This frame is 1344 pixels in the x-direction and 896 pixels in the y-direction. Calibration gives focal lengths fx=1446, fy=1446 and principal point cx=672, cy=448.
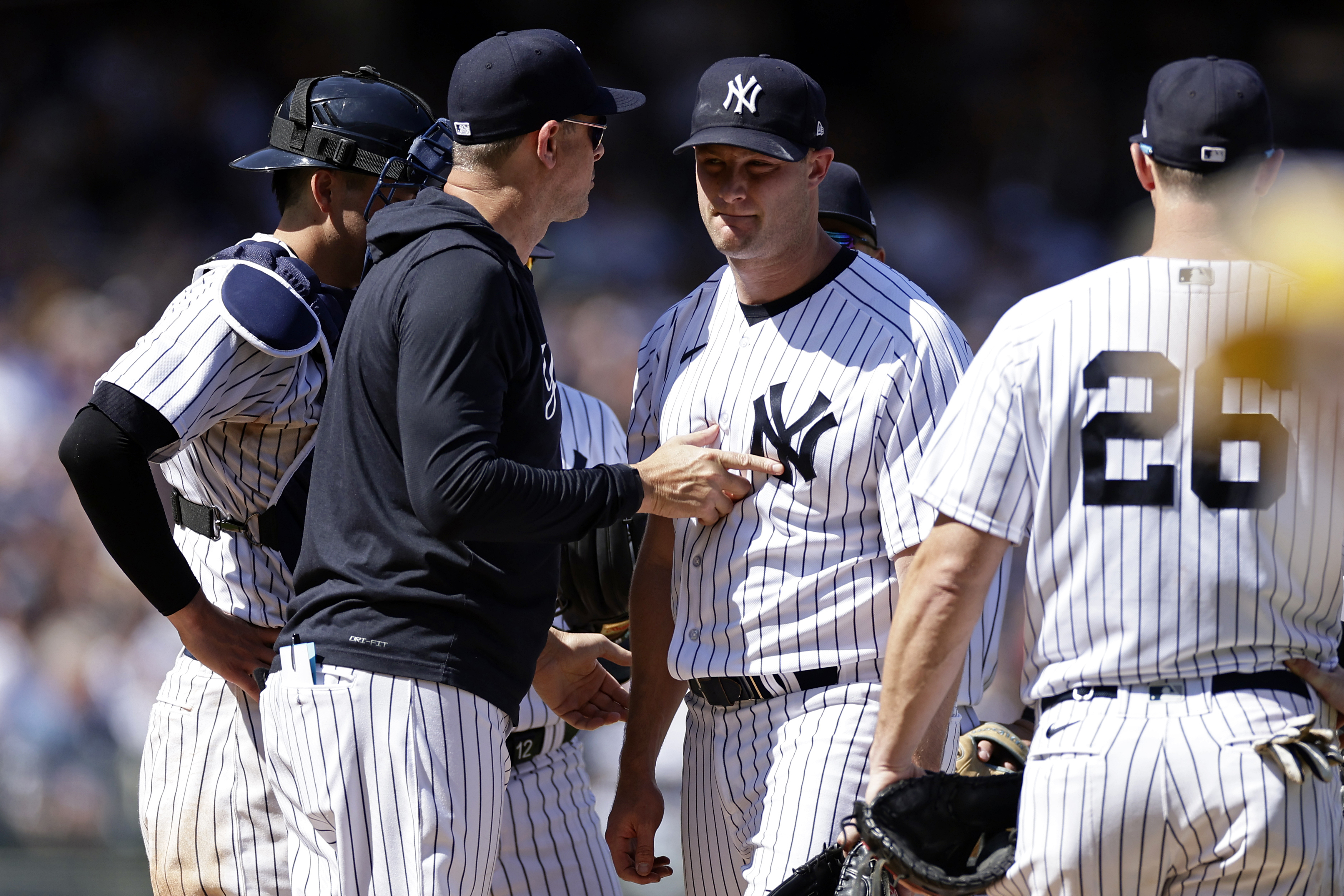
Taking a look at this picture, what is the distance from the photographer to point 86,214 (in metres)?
10.8

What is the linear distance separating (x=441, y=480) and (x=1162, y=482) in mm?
1179

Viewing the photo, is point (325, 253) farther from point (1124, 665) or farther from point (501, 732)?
point (1124, 665)

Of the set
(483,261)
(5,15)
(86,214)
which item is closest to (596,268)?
(86,214)

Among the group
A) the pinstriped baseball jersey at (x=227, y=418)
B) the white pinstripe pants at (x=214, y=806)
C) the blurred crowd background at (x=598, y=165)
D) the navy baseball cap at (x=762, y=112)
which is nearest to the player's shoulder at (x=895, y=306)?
the navy baseball cap at (x=762, y=112)

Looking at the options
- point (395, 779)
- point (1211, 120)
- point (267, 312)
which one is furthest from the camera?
point (267, 312)

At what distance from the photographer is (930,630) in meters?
2.35

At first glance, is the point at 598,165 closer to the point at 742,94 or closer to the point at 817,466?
the point at 742,94

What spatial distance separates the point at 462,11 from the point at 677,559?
9.36 m

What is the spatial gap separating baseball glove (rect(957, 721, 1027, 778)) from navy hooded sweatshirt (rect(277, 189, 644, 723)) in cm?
133

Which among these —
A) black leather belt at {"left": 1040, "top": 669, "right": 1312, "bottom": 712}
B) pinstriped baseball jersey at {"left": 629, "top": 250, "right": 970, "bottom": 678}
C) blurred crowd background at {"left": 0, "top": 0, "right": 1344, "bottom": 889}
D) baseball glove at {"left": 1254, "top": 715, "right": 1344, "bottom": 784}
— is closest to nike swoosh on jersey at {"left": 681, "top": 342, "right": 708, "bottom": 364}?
pinstriped baseball jersey at {"left": 629, "top": 250, "right": 970, "bottom": 678}

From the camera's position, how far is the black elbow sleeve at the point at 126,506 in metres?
2.86

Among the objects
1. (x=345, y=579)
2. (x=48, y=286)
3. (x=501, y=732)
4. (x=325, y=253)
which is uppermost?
(x=48, y=286)

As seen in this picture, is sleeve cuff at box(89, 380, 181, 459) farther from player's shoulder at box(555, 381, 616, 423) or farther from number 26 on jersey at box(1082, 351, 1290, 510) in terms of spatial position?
number 26 on jersey at box(1082, 351, 1290, 510)

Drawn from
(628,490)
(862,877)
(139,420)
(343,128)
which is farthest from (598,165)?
(862,877)
